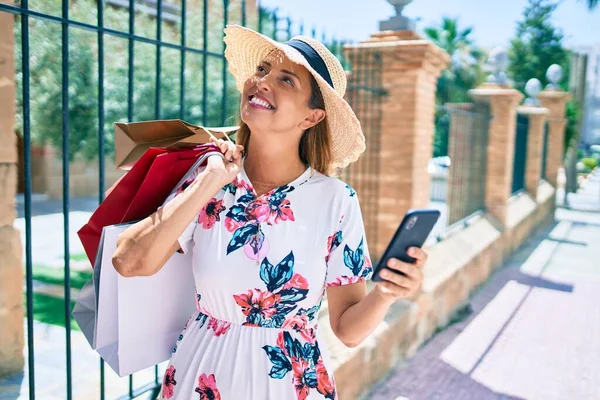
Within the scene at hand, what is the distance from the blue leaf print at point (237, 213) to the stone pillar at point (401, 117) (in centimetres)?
356

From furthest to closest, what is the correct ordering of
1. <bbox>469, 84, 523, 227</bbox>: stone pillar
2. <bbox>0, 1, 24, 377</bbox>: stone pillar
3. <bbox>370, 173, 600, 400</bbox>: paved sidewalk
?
<bbox>469, 84, 523, 227</bbox>: stone pillar → <bbox>370, 173, 600, 400</bbox>: paved sidewalk → <bbox>0, 1, 24, 377</bbox>: stone pillar

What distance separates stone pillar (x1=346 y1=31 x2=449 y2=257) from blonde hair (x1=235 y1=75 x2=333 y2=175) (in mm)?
3177

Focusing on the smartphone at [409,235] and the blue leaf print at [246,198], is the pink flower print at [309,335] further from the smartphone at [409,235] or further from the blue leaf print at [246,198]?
the blue leaf print at [246,198]

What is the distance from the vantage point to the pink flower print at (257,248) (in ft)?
5.58

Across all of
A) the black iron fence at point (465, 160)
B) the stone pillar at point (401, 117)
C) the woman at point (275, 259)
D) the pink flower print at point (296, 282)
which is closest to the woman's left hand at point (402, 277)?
the woman at point (275, 259)

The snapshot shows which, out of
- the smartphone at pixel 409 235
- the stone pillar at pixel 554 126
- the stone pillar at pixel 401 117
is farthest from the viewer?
the stone pillar at pixel 554 126

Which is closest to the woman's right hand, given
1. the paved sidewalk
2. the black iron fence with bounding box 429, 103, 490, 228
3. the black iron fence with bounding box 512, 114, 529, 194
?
the paved sidewalk

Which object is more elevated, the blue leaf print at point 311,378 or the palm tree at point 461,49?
the palm tree at point 461,49

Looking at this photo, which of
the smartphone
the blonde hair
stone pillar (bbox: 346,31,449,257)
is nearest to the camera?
the smartphone

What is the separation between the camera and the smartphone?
168 cm

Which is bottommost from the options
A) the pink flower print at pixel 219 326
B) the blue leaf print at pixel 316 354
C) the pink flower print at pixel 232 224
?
the blue leaf print at pixel 316 354

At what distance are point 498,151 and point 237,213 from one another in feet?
29.1

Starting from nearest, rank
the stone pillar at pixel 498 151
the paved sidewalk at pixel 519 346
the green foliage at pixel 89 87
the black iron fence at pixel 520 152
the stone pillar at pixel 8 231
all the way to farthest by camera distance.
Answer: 1. the stone pillar at pixel 8 231
2. the paved sidewalk at pixel 519 346
3. the green foliage at pixel 89 87
4. the stone pillar at pixel 498 151
5. the black iron fence at pixel 520 152

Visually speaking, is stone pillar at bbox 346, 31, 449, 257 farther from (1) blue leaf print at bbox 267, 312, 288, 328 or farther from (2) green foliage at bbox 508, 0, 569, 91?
(2) green foliage at bbox 508, 0, 569, 91
